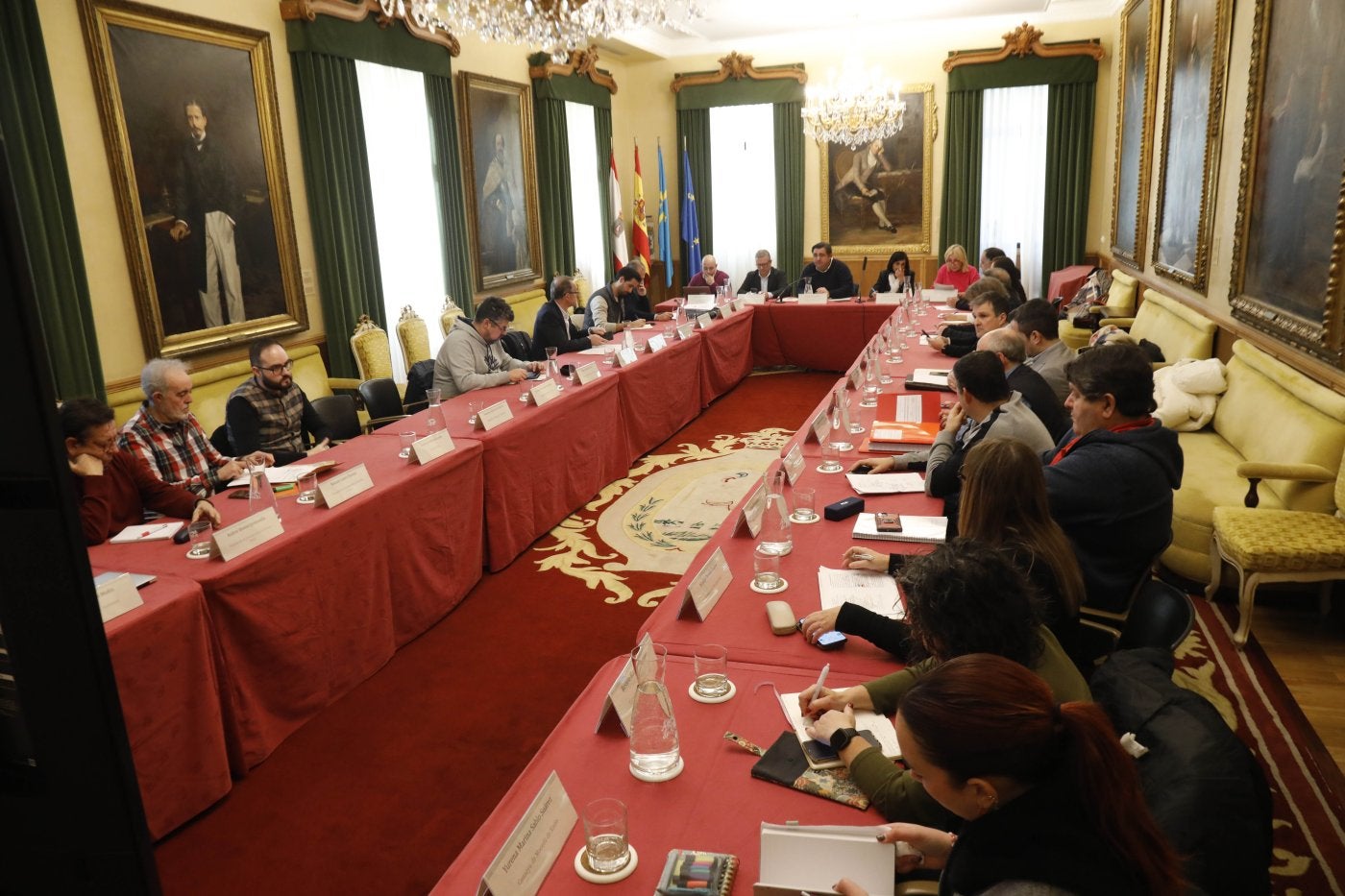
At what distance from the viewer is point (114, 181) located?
16.8 feet

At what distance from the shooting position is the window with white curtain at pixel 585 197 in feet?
33.4

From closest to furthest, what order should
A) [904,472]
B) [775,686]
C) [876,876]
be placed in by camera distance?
[876,876]
[775,686]
[904,472]

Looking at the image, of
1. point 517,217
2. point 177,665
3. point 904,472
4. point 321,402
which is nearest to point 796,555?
point 904,472

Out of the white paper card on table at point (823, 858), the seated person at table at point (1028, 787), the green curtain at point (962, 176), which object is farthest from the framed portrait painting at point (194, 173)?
the green curtain at point (962, 176)

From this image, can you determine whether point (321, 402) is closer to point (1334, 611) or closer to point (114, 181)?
point (114, 181)

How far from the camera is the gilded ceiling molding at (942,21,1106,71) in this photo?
32.8 ft

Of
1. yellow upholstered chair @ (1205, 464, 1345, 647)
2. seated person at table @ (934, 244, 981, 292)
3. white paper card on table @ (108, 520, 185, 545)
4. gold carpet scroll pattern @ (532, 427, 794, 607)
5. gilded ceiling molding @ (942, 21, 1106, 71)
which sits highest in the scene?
gilded ceiling molding @ (942, 21, 1106, 71)

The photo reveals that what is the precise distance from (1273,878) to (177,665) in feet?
10.0

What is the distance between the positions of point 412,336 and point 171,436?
3.61m

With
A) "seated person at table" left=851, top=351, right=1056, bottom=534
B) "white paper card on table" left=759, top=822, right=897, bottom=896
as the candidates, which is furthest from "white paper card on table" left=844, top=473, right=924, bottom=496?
"white paper card on table" left=759, top=822, right=897, bottom=896

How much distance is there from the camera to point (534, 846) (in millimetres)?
1417

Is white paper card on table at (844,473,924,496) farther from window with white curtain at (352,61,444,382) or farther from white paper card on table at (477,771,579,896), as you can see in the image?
window with white curtain at (352,61,444,382)

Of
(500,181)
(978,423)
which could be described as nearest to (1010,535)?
(978,423)

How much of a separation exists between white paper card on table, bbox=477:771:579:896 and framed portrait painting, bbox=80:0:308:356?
16.4ft
